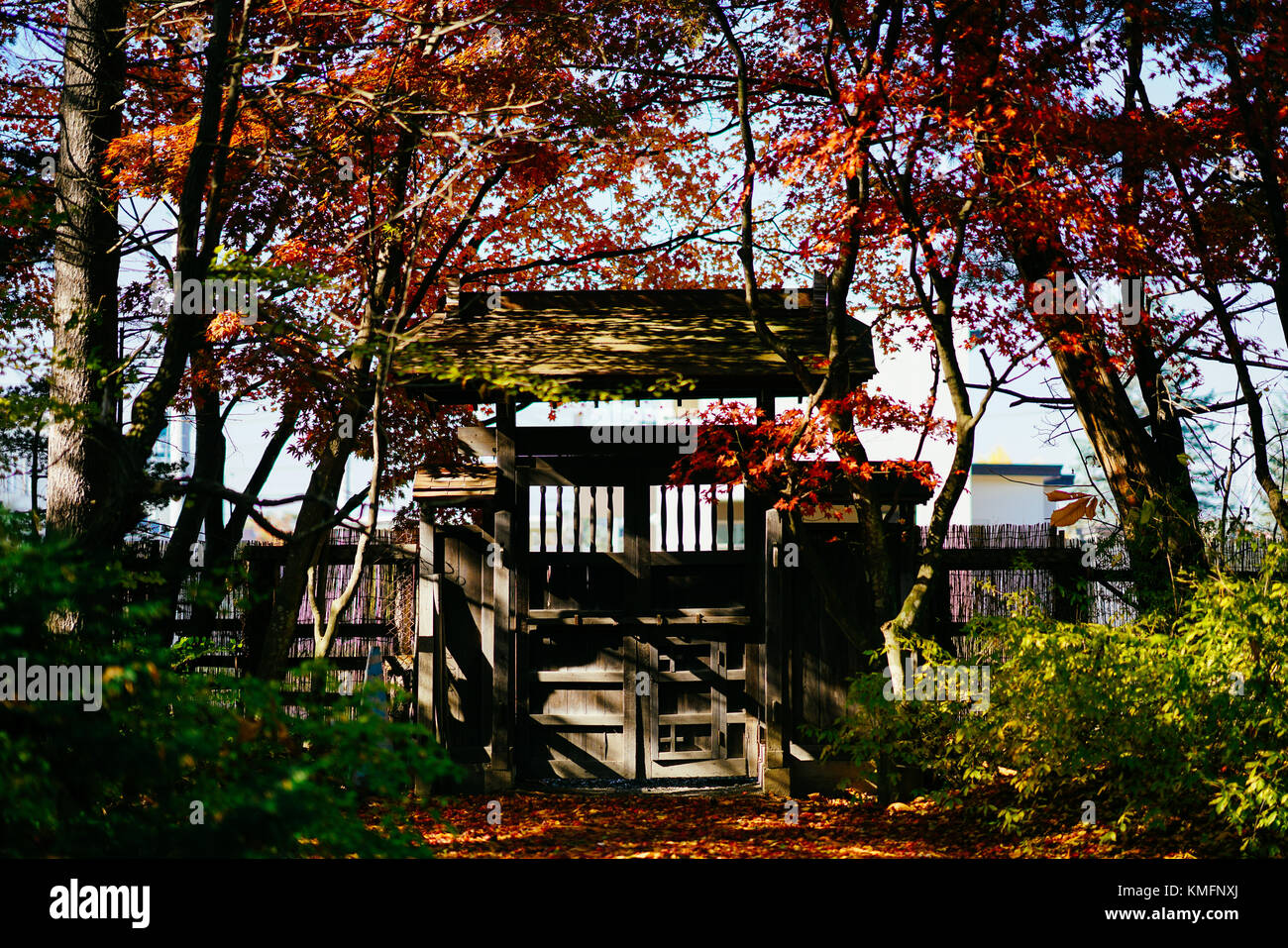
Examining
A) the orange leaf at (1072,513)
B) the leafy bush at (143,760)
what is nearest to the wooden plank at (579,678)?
the orange leaf at (1072,513)

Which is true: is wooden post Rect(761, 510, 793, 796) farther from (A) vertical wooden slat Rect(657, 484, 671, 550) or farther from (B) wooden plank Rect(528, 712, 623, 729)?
(B) wooden plank Rect(528, 712, 623, 729)

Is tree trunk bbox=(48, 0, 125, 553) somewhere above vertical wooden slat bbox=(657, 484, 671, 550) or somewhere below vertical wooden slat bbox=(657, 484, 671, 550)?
above

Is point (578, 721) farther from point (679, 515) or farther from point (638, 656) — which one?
point (679, 515)

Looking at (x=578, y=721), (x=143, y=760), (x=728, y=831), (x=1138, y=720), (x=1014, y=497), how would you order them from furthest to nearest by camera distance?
(x=1014, y=497) < (x=578, y=721) < (x=728, y=831) < (x=1138, y=720) < (x=143, y=760)

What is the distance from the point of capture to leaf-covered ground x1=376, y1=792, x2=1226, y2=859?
23.6ft

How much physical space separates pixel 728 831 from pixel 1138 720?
297 cm

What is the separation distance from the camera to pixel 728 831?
7.82 meters

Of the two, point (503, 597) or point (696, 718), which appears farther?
point (696, 718)

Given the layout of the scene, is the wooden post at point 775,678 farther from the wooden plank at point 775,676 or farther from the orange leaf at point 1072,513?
the orange leaf at point 1072,513

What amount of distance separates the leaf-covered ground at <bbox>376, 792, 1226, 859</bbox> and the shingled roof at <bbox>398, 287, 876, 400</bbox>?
3.32 m

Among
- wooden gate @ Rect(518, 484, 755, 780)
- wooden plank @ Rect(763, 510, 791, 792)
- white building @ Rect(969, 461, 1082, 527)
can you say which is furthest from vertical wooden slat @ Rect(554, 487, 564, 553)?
white building @ Rect(969, 461, 1082, 527)

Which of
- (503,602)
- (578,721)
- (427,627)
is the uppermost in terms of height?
(503,602)

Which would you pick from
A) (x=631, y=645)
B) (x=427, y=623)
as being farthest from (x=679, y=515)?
(x=427, y=623)

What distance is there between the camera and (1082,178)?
863 centimetres
